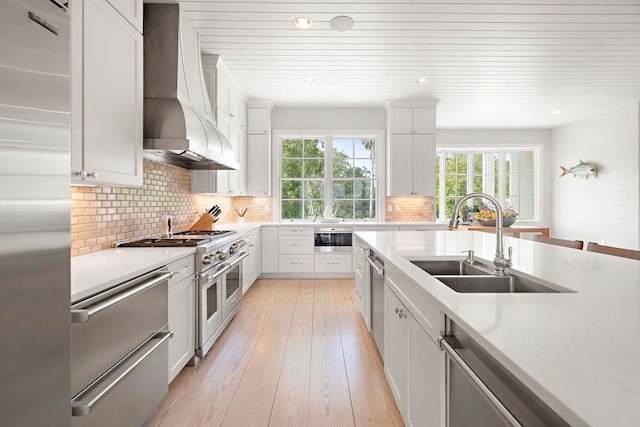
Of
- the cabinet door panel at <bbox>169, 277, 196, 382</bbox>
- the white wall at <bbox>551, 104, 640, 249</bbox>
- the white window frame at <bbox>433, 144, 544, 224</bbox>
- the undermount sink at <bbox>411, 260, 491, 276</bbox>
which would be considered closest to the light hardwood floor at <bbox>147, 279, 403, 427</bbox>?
the cabinet door panel at <bbox>169, 277, 196, 382</bbox>

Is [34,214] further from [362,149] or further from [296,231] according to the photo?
[362,149]

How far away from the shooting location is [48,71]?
984mm

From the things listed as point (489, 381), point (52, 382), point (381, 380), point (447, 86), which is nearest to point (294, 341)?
point (381, 380)

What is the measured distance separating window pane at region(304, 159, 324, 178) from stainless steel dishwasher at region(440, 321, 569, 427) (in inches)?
193

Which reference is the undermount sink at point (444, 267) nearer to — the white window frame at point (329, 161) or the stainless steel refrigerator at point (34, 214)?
the stainless steel refrigerator at point (34, 214)

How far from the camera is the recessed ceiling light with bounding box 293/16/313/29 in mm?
2994

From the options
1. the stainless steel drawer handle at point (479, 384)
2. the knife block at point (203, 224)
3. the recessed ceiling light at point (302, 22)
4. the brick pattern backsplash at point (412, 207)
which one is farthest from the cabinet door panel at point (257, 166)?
the stainless steel drawer handle at point (479, 384)

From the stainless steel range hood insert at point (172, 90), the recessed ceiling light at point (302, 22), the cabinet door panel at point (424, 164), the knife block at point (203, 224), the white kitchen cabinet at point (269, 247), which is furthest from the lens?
the cabinet door panel at point (424, 164)

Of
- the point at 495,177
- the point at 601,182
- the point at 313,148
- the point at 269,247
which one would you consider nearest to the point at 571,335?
the point at 269,247

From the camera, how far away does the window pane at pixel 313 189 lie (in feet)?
19.3

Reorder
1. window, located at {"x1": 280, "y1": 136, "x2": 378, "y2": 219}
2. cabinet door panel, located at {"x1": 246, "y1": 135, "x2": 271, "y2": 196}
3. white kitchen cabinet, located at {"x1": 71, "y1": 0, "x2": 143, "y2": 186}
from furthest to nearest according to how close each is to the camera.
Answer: window, located at {"x1": 280, "y1": 136, "x2": 378, "y2": 219} < cabinet door panel, located at {"x1": 246, "y1": 135, "x2": 271, "y2": 196} < white kitchen cabinet, located at {"x1": 71, "y1": 0, "x2": 143, "y2": 186}

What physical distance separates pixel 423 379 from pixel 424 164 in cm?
460

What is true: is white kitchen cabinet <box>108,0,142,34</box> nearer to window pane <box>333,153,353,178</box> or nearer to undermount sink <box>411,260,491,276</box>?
undermount sink <box>411,260,491,276</box>

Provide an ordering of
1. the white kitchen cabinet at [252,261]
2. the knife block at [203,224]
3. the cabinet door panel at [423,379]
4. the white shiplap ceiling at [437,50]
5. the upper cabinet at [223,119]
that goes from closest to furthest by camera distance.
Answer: the cabinet door panel at [423,379], the white shiplap ceiling at [437,50], the knife block at [203,224], the upper cabinet at [223,119], the white kitchen cabinet at [252,261]
